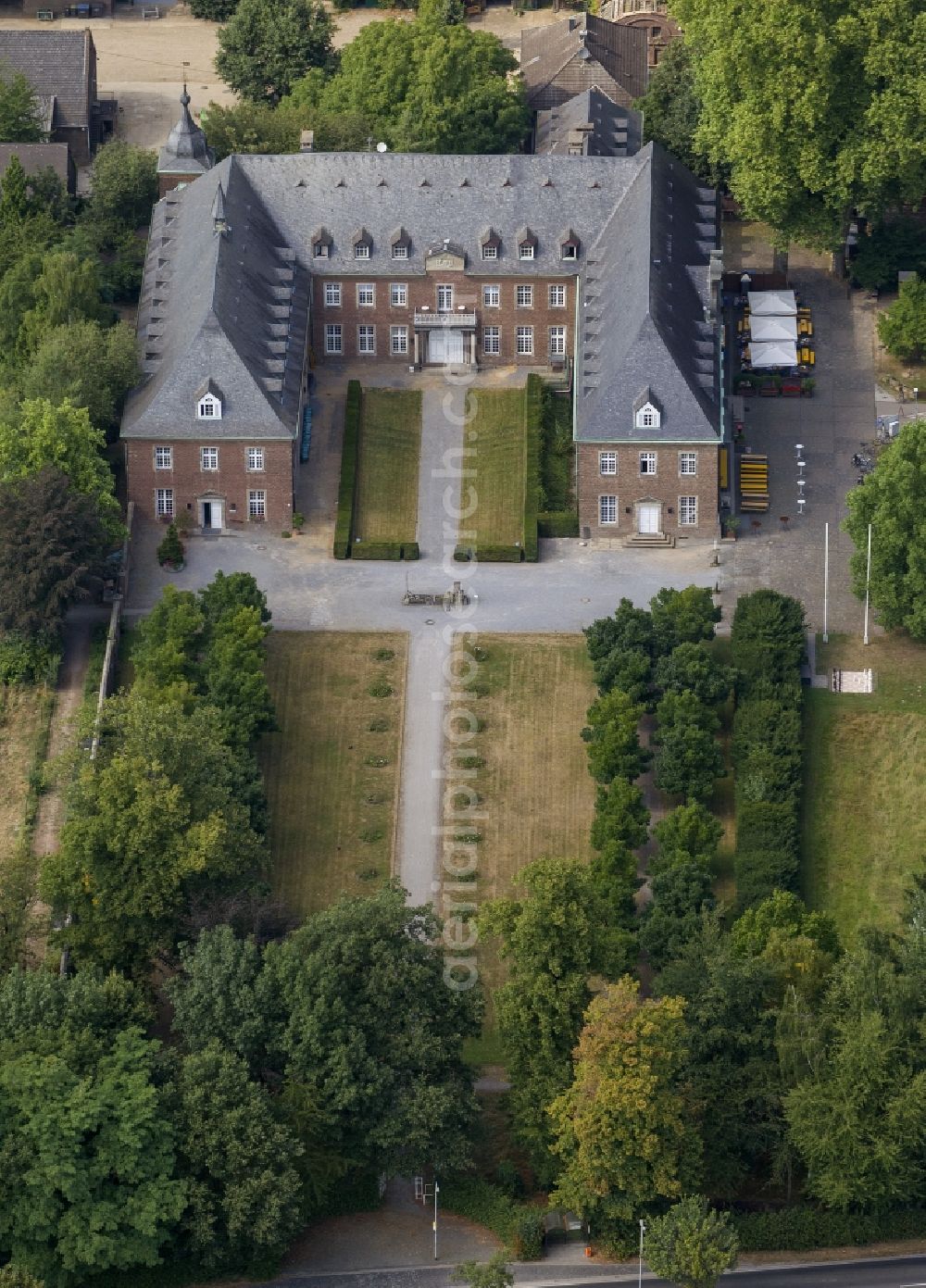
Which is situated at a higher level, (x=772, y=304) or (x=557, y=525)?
(x=772, y=304)

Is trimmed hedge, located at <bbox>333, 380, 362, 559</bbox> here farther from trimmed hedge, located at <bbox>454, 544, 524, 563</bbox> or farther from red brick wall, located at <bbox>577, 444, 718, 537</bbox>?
→ red brick wall, located at <bbox>577, 444, 718, 537</bbox>

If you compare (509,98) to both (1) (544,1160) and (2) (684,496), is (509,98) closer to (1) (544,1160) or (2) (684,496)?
(2) (684,496)

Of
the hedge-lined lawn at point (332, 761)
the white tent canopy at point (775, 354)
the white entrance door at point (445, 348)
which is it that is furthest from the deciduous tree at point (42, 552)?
the white tent canopy at point (775, 354)

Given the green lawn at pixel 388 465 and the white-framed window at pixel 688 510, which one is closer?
the white-framed window at pixel 688 510

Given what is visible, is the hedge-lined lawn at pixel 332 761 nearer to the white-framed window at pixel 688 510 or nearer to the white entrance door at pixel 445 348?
the white-framed window at pixel 688 510

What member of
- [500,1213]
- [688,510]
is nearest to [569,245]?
[688,510]

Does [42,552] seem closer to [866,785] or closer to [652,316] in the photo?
[652,316]
